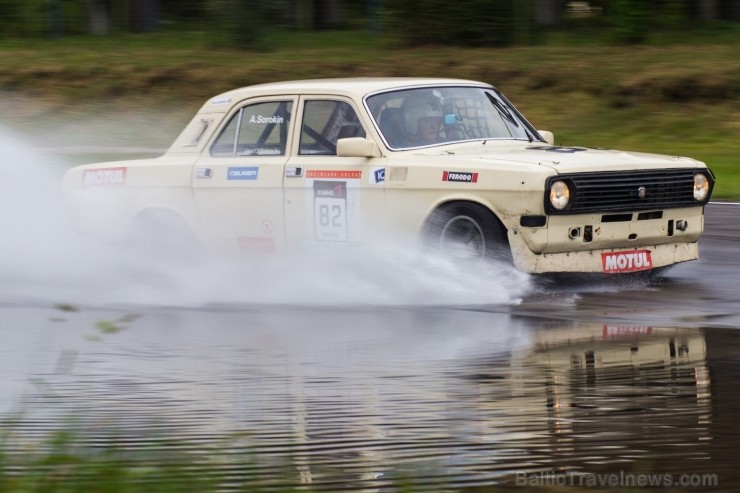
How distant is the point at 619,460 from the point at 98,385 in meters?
2.64

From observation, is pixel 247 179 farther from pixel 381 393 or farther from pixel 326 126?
pixel 381 393

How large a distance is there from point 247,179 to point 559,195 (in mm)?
2403

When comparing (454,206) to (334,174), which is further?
(334,174)

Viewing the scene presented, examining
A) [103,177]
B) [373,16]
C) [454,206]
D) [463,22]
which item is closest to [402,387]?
[454,206]

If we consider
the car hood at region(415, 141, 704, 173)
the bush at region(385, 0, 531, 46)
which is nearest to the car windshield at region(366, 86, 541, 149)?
the car hood at region(415, 141, 704, 173)

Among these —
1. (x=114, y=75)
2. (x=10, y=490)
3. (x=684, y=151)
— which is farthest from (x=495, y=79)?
(x=10, y=490)

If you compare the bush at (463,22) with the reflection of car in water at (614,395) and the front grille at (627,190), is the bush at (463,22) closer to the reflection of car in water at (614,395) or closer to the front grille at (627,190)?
the front grille at (627,190)

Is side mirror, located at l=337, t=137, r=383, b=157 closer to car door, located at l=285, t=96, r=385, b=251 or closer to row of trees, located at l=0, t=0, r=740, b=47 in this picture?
car door, located at l=285, t=96, r=385, b=251

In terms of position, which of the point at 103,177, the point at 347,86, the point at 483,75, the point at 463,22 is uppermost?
the point at 347,86

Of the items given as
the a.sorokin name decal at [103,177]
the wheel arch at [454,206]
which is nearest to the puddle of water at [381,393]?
the wheel arch at [454,206]

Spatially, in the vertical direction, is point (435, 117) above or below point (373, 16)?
above

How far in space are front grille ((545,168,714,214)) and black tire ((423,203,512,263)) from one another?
420 millimetres

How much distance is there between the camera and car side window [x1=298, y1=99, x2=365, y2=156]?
9.70 meters

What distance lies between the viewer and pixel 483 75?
991 inches
